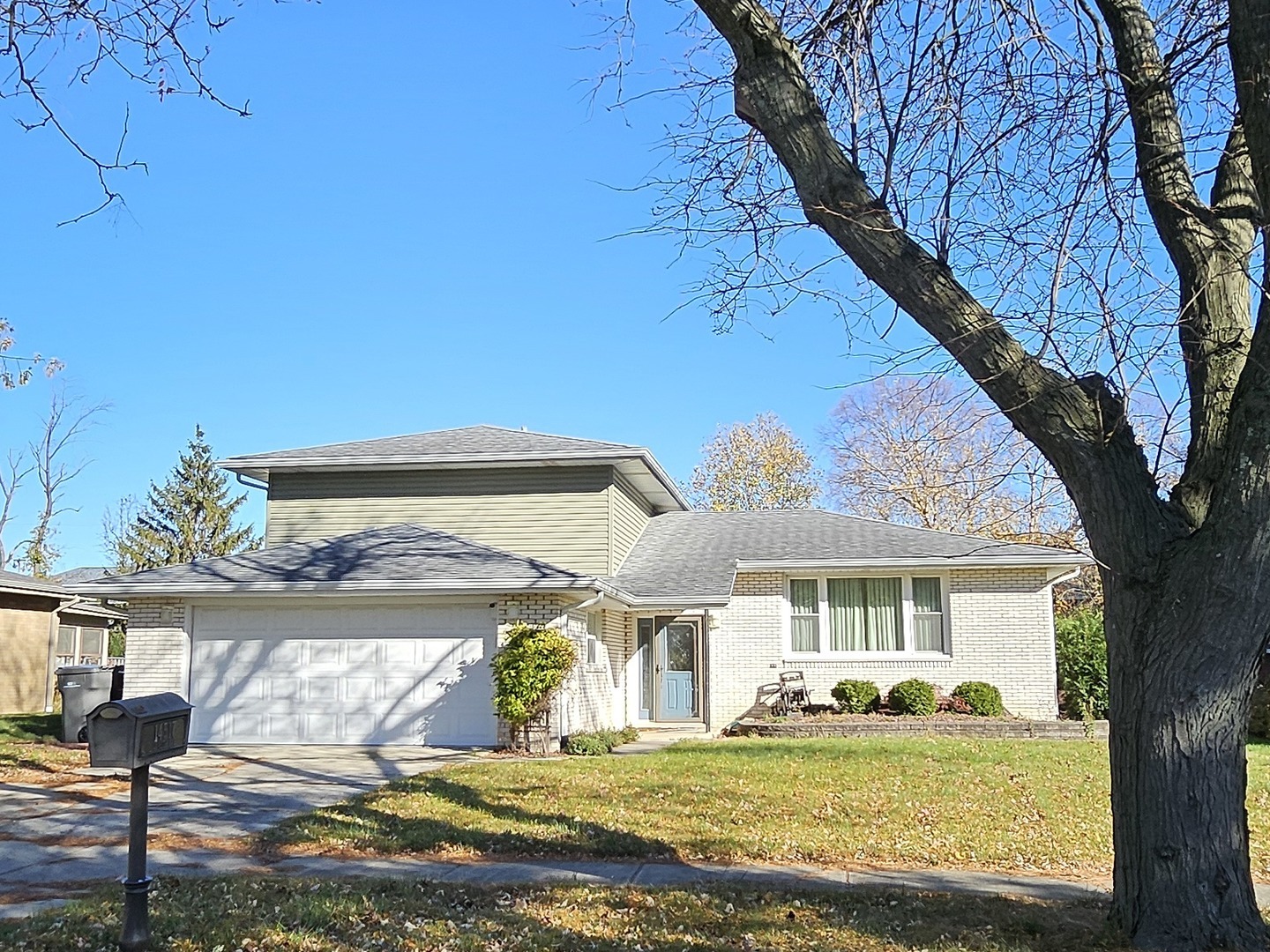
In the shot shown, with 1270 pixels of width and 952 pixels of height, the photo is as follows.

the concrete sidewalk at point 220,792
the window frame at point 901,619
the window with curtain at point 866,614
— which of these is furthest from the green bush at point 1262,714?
the concrete sidewalk at point 220,792

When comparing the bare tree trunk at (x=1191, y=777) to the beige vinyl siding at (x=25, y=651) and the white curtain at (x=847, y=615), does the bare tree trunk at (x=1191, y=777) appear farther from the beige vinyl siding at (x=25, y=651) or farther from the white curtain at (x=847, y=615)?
the beige vinyl siding at (x=25, y=651)

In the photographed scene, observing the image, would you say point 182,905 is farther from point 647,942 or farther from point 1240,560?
point 1240,560

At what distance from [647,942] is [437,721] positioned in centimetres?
1165

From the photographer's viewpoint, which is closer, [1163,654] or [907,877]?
[1163,654]

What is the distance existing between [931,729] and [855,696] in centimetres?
188

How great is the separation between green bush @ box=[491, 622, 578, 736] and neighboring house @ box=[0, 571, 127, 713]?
12472mm

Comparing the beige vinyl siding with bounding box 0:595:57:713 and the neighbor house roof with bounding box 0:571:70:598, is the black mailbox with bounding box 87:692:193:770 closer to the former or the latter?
the neighbor house roof with bounding box 0:571:70:598

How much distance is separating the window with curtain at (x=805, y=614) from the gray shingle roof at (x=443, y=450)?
4.47 metres

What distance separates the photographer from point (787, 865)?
8.28 meters

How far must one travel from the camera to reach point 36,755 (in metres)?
15.6

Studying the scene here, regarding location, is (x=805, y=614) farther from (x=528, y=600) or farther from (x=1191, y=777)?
(x=1191, y=777)

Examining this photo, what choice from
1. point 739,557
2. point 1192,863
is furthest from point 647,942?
point 739,557

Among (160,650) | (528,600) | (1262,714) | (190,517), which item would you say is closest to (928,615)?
(1262,714)

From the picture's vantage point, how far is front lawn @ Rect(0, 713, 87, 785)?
1366cm
